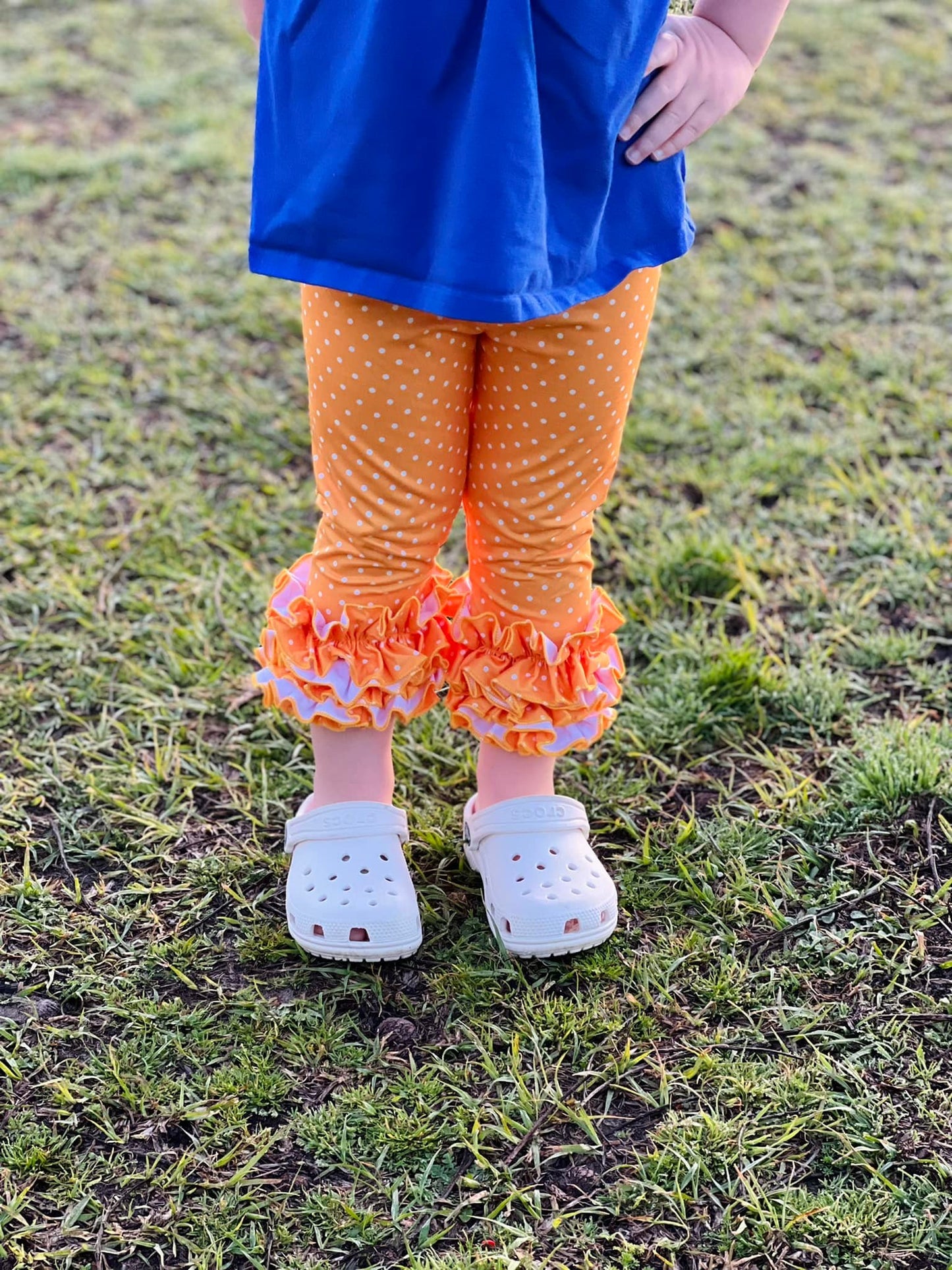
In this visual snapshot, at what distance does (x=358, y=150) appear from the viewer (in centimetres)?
117

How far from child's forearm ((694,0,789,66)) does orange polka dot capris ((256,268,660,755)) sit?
25 cm

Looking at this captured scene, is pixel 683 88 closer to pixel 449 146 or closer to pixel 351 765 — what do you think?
pixel 449 146

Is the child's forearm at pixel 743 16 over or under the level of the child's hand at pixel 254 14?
over

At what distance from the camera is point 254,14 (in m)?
1.44

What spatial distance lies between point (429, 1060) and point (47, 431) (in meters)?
1.47

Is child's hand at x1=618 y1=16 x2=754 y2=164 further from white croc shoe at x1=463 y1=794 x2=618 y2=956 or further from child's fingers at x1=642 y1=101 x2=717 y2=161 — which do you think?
white croc shoe at x1=463 y1=794 x2=618 y2=956

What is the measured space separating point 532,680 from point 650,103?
1.99 feet

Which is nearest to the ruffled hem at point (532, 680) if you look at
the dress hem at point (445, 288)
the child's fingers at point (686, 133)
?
the dress hem at point (445, 288)

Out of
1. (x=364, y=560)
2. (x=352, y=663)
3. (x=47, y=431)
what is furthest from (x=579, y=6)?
(x=47, y=431)

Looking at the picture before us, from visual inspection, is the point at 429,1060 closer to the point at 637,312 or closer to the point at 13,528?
the point at 637,312

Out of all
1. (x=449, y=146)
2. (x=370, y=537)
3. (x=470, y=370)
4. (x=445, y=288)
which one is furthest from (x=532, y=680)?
(x=449, y=146)

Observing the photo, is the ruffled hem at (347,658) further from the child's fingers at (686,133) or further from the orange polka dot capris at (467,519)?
the child's fingers at (686,133)

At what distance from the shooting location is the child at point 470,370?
3.77 feet

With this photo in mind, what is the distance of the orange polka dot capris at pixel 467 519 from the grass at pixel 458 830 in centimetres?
27
